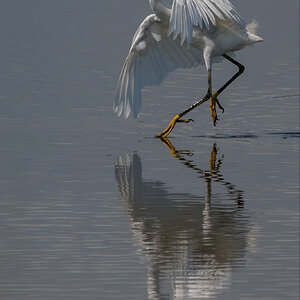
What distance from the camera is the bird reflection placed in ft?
25.3

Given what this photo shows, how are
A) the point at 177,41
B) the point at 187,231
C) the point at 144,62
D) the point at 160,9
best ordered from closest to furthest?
the point at 187,231 < the point at 160,9 < the point at 144,62 < the point at 177,41

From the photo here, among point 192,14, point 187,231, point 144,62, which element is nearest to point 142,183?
point 187,231

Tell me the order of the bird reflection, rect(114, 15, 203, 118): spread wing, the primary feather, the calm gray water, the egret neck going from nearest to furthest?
the bird reflection
the calm gray water
the primary feather
the egret neck
rect(114, 15, 203, 118): spread wing

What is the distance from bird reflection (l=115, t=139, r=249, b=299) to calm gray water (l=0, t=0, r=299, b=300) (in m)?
0.02

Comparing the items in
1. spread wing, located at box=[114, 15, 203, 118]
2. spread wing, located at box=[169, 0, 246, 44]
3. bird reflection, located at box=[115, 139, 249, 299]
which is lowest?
bird reflection, located at box=[115, 139, 249, 299]

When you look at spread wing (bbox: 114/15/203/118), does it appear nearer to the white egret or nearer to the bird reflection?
the white egret

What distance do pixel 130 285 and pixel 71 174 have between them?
4.27m

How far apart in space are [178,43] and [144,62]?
61 centimetres

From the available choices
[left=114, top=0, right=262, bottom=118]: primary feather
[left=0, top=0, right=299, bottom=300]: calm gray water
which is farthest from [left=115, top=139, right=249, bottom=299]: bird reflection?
[left=114, top=0, right=262, bottom=118]: primary feather

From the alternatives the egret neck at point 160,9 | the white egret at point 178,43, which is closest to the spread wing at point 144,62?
the white egret at point 178,43

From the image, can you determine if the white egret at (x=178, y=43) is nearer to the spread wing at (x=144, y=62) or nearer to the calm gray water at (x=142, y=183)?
the spread wing at (x=144, y=62)

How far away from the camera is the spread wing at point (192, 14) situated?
44.1 feet

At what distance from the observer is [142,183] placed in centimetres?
1142

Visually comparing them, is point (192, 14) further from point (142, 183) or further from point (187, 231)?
point (187, 231)
